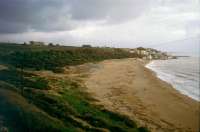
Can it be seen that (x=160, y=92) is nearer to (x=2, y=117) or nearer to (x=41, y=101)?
(x=41, y=101)

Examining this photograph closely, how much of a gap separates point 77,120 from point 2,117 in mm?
4167

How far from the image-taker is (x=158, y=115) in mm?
20766

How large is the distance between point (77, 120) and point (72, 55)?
57.1m

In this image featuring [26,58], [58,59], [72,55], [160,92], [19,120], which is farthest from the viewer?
[72,55]

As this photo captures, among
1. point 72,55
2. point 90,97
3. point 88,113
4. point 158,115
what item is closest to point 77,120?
point 88,113

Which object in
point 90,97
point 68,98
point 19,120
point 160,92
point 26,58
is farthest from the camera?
point 26,58

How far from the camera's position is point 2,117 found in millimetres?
15906

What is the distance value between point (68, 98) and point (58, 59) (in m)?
40.9

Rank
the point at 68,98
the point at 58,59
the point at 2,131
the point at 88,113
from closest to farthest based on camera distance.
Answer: the point at 2,131
the point at 88,113
the point at 68,98
the point at 58,59

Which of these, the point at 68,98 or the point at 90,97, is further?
the point at 90,97

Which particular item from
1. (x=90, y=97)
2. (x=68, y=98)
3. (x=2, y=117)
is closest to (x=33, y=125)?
(x=2, y=117)

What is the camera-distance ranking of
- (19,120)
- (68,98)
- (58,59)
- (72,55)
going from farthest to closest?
(72,55), (58,59), (68,98), (19,120)

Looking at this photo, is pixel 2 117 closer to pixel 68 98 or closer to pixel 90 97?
pixel 68 98

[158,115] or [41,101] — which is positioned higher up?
[41,101]
